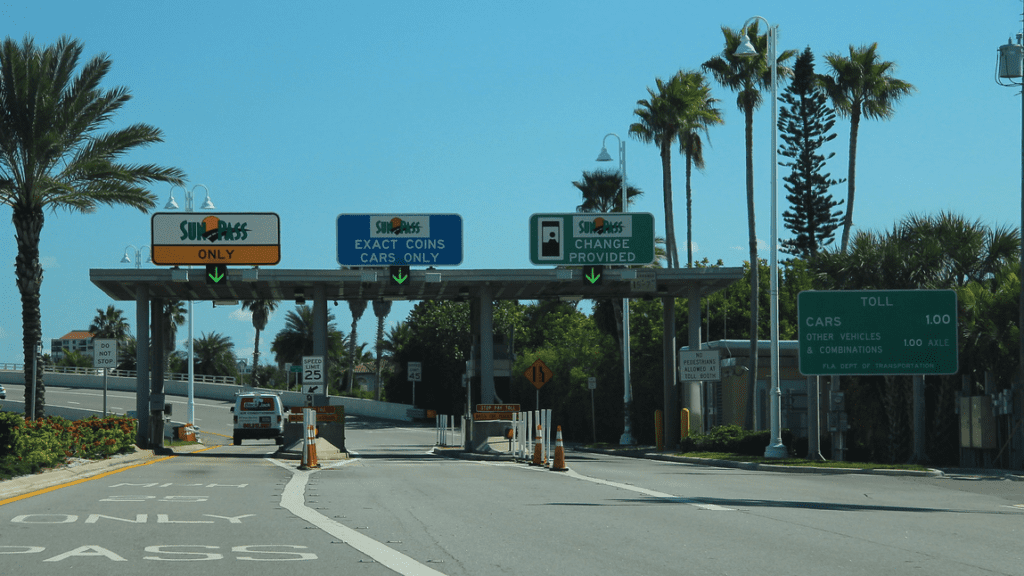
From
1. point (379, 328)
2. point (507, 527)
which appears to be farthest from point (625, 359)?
point (379, 328)

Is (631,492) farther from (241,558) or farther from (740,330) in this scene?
(740,330)

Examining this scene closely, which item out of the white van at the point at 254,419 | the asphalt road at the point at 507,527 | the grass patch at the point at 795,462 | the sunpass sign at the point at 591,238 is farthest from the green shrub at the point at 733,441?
the white van at the point at 254,419

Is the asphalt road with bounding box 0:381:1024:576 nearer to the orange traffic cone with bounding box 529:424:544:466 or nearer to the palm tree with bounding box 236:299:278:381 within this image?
the orange traffic cone with bounding box 529:424:544:466

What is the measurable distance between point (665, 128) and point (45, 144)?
23783 millimetres

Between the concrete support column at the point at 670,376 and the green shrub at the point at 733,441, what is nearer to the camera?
the green shrub at the point at 733,441

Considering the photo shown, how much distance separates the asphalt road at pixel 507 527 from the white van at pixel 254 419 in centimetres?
2515

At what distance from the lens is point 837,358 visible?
26156 millimetres

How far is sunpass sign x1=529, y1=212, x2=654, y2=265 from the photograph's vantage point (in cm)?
3269

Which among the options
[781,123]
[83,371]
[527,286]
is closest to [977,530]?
[527,286]

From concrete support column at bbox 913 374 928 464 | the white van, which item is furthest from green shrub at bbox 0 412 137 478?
concrete support column at bbox 913 374 928 464

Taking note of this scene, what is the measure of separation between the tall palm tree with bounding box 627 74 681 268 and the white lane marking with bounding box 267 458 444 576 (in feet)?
100

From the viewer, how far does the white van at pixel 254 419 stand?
1726 inches

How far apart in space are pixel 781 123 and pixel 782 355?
117 feet

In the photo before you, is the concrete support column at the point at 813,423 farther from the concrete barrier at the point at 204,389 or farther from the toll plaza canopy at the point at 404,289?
the concrete barrier at the point at 204,389
